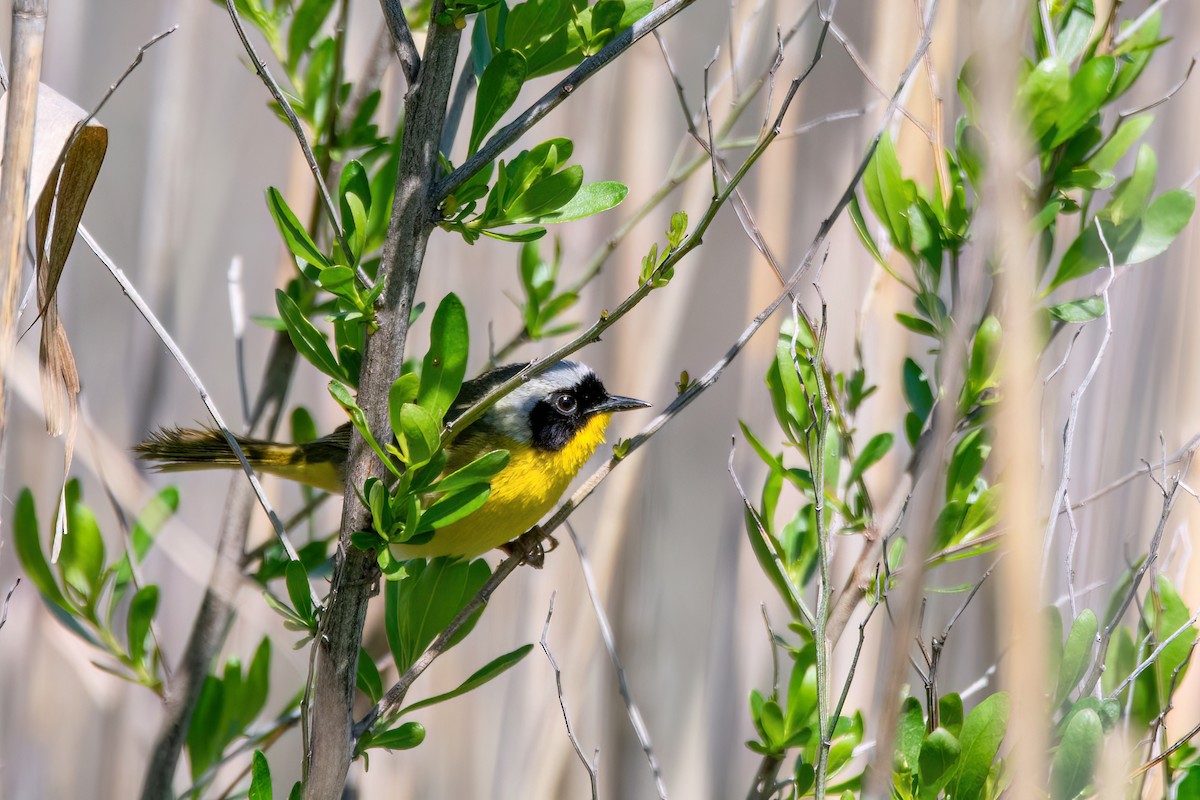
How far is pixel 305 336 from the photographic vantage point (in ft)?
3.21

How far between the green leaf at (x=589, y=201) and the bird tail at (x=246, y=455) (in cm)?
89

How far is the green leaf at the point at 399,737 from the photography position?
3.43 feet

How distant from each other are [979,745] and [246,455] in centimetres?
123

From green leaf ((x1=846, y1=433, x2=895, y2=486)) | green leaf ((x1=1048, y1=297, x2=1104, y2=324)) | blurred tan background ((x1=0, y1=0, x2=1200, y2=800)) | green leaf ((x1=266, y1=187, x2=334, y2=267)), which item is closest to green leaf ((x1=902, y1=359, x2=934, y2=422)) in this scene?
green leaf ((x1=846, y1=433, x2=895, y2=486))

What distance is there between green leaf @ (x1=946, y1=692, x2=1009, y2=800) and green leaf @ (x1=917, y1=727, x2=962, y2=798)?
0.4 inches

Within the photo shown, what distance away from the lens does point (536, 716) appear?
80.7 inches

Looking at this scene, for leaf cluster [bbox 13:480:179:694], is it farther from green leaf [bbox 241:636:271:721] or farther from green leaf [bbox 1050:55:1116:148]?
green leaf [bbox 1050:55:1116:148]

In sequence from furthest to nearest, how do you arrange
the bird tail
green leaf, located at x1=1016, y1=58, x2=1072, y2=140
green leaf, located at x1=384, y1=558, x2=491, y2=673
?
the bird tail → green leaf, located at x1=384, y1=558, x2=491, y2=673 → green leaf, located at x1=1016, y1=58, x2=1072, y2=140

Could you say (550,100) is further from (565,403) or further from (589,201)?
(565,403)

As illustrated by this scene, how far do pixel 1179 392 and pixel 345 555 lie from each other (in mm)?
1346

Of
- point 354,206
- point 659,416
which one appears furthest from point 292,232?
point 659,416

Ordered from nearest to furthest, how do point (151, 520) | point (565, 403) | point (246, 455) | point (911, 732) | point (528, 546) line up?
point (911, 732), point (151, 520), point (528, 546), point (246, 455), point (565, 403)

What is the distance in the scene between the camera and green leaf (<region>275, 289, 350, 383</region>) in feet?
3.13

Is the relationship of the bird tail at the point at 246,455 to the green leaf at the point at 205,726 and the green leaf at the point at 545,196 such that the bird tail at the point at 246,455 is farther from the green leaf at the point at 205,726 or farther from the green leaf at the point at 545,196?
the green leaf at the point at 545,196
